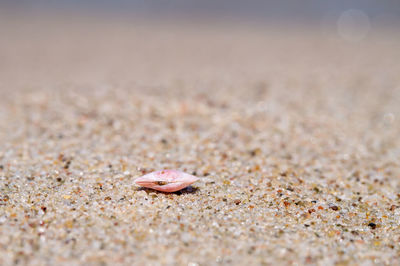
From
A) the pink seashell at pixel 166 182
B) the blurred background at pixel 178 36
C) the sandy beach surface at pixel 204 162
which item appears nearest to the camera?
the sandy beach surface at pixel 204 162

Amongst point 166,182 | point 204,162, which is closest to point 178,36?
point 204,162

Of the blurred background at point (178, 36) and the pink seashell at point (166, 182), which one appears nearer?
the pink seashell at point (166, 182)

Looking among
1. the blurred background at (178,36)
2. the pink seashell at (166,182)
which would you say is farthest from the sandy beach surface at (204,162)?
the blurred background at (178,36)

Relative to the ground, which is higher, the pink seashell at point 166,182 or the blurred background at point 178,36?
the blurred background at point 178,36

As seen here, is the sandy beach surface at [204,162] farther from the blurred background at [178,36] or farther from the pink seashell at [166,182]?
the blurred background at [178,36]

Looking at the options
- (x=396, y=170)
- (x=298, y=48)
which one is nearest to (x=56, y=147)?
(x=396, y=170)

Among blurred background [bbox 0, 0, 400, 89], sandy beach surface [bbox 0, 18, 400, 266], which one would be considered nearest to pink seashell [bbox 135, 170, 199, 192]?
sandy beach surface [bbox 0, 18, 400, 266]

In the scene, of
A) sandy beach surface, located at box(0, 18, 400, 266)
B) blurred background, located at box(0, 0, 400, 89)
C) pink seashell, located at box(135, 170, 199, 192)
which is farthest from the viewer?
blurred background, located at box(0, 0, 400, 89)

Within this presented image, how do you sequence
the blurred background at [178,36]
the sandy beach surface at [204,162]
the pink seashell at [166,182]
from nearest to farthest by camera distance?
the sandy beach surface at [204,162] → the pink seashell at [166,182] → the blurred background at [178,36]

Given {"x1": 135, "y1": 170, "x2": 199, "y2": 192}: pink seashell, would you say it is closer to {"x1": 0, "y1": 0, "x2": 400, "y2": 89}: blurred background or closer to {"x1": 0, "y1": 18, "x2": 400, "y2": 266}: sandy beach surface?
{"x1": 0, "y1": 18, "x2": 400, "y2": 266}: sandy beach surface
